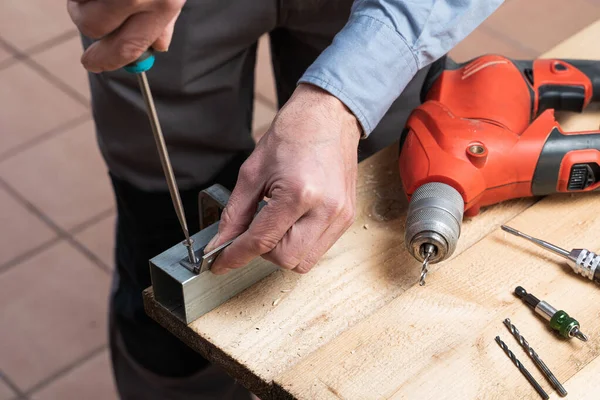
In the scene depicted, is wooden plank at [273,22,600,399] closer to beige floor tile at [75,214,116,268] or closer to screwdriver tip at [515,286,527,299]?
screwdriver tip at [515,286,527,299]

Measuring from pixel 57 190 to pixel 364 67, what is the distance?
130 centimetres

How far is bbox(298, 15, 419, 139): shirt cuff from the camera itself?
3.03 ft

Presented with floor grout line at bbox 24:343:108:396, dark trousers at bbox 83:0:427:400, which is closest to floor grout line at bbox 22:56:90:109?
floor grout line at bbox 24:343:108:396

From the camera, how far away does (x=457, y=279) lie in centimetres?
91

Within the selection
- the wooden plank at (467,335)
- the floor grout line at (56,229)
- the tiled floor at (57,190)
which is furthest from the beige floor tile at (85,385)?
the wooden plank at (467,335)

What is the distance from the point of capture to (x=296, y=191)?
0.85m

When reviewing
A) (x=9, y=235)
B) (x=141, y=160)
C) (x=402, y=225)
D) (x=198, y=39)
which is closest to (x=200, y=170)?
(x=141, y=160)

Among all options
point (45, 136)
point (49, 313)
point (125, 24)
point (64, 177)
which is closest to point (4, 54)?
point (45, 136)

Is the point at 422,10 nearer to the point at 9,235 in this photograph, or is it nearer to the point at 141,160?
the point at 141,160

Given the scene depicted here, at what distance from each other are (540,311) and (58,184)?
4.80ft

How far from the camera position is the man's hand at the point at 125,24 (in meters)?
0.69

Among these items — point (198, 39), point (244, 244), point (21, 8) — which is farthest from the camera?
point (21, 8)

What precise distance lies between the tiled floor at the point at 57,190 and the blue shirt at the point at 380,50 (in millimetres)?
1022

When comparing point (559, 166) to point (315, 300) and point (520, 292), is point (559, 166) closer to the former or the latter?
point (520, 292)
